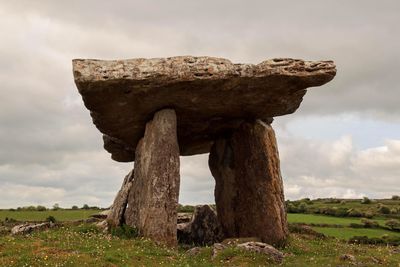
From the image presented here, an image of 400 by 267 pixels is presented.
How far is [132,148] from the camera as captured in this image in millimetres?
33625

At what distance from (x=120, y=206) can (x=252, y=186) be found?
7.78m

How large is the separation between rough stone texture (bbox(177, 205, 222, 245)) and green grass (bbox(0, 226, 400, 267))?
8.64 metres

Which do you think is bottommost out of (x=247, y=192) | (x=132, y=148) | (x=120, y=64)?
(x=247, y=192)

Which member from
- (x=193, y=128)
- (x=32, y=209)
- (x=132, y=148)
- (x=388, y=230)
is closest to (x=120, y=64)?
(x=193, y=128)

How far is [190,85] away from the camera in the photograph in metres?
24.7

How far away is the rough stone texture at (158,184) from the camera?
24.5 m

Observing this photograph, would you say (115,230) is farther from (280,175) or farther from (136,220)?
(280,175)

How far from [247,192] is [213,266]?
37.3ft

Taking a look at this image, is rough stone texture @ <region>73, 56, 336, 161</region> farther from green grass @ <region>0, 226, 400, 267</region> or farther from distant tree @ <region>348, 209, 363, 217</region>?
distant tree @ <region>348, 209, 363, 217</region>

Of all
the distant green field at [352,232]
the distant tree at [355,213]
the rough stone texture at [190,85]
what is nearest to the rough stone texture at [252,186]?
the rough stone texture at [190,85]

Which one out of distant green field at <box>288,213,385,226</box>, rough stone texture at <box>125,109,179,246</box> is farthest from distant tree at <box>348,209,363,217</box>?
rough stone texture at <box>125,109,179,246</box>

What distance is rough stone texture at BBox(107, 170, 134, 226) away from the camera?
2873 cm

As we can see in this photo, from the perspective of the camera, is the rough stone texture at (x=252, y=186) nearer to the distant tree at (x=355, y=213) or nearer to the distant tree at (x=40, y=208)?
the distant tree at (x=355, y=213)

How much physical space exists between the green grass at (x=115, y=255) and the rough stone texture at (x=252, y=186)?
391 cm
